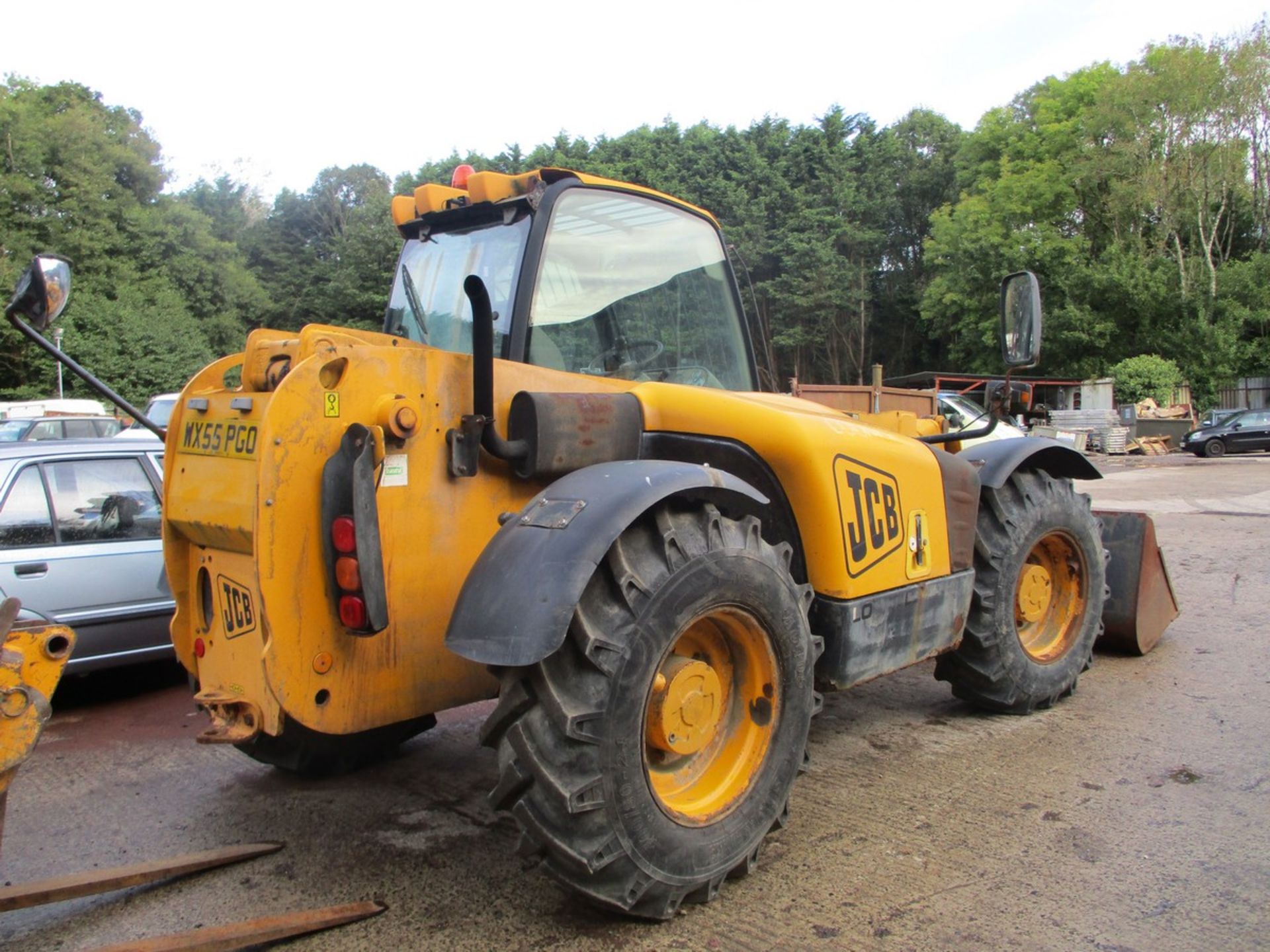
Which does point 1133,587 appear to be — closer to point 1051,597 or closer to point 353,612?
point 1051,597

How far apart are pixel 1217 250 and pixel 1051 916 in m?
40.9

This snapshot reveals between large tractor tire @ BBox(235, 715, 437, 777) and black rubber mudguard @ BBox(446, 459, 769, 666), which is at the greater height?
black rubber mudguard @ BBox(446, 459, 769, 666)

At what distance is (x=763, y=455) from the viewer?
3.38 m

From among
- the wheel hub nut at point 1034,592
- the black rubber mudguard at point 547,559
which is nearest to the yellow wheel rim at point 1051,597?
the wheel hub nut at point 1034,592

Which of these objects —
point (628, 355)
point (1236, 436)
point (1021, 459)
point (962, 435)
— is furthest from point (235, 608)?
point (1236, 436)

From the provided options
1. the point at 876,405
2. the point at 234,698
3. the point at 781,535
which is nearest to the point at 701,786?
the point at 781,535

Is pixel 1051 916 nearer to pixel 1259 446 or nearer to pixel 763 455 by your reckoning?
pixel 763 455

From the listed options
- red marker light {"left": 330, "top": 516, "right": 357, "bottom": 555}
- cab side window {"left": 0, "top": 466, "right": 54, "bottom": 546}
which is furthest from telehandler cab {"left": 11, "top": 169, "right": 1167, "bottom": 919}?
cab side window {"left": 0, "top": 466, "right": 54, "bottom": 546}

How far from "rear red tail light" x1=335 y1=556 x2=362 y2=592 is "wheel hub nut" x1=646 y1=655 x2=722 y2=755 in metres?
0.90

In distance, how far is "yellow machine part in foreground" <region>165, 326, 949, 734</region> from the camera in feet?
8.50

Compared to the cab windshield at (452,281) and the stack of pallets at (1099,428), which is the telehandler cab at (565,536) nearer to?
the cab windshield at (452,281)

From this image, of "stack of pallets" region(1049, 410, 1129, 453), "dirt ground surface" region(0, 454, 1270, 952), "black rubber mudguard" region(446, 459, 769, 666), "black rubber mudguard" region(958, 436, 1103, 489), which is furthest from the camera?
"stack of pallets" region(1049, 410, 1129, 453)

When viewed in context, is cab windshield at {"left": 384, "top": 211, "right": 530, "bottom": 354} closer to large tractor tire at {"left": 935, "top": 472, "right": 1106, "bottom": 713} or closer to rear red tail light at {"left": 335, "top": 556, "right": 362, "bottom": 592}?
rear red tail light at {"left": 335, "top": 556, "right": 362, "bottom": 592}

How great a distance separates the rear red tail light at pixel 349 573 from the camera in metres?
2.58
